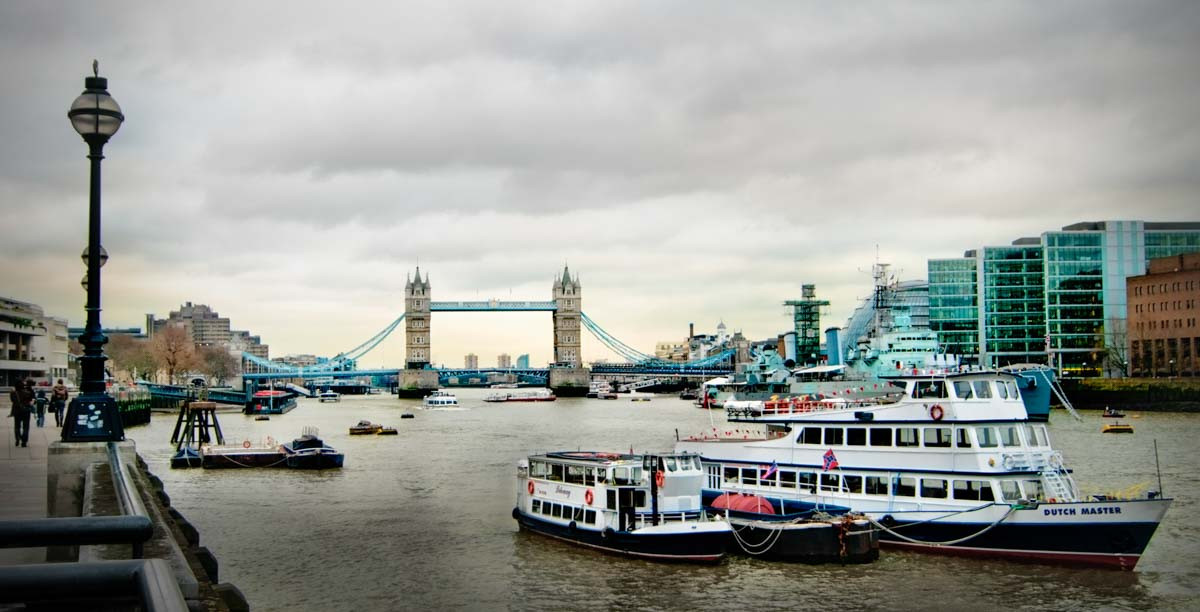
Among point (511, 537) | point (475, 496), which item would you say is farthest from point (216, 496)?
point (511, 537)

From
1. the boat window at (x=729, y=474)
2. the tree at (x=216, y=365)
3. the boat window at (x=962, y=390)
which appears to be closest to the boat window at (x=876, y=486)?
the boat window at (x=962, y=390)

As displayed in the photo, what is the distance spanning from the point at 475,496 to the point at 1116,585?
24827 millimetres

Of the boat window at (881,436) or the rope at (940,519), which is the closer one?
the rope at (940,519)

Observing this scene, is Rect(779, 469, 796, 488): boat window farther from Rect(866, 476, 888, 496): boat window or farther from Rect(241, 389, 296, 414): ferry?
Rect(241, 389, 296, 414): ferry

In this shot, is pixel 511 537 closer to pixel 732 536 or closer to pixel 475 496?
pixel 732 536

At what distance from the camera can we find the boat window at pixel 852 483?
31.3 m

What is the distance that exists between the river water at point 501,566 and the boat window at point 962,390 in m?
4.64

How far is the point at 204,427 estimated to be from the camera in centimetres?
6956

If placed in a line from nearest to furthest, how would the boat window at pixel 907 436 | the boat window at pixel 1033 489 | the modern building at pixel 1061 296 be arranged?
the boat window at pixel 1033 489, the boat window at pixel 907 436, the modern building at pixel 1061 296

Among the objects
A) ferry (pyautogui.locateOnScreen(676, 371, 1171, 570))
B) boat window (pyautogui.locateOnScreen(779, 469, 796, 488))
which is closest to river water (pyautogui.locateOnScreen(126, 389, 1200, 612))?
ferry (pyautogui.locateOnScreen(676, 371, 1171, 570))

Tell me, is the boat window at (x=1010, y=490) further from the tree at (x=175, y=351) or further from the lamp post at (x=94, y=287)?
the tree at (x=175, y=351)

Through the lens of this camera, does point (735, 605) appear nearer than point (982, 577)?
Yes

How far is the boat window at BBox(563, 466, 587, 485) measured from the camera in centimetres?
3049

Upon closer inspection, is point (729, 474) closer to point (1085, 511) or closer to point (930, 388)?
point (930, 388)
